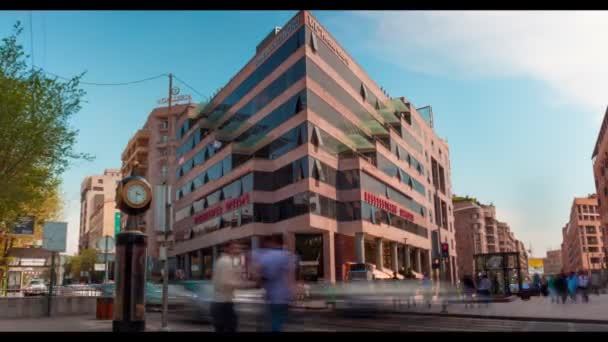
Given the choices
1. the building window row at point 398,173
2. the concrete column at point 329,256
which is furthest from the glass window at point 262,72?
the concrete column at point 329,256

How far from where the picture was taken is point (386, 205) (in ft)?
163

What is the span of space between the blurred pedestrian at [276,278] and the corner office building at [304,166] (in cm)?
3038

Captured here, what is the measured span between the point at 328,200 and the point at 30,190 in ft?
78.7

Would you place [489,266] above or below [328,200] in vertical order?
below

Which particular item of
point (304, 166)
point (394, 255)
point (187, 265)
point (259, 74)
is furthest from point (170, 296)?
point (187, 265)

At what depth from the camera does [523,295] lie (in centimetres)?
3297

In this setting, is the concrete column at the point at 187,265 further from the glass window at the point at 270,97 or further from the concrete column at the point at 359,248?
the concrete column at the point at 359,248

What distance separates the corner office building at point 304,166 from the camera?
138 ft

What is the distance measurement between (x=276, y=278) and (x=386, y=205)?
43.8m

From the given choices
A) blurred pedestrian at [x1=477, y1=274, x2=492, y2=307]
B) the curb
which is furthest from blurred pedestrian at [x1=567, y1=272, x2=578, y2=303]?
the curb
